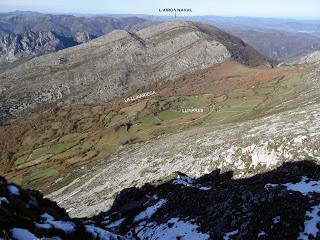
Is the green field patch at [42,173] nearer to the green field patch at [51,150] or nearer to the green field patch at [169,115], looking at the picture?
the green field patch at [51,150]

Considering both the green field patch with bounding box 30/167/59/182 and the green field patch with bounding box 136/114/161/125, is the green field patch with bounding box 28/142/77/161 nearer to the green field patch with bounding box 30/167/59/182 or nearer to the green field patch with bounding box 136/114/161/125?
the green field patch with bounding box 30/167/59/182

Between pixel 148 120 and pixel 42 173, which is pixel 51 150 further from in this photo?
pixel 148 120

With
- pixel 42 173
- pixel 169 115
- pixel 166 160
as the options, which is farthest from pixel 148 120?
pixel 166 160

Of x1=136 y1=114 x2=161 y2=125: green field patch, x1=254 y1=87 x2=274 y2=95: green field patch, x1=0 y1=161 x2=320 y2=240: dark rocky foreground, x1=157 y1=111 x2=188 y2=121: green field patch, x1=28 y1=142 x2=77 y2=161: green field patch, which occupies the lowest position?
x1=28 y1=142 x2=77 y2=161: green field patch

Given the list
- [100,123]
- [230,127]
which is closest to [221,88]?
[100,123]

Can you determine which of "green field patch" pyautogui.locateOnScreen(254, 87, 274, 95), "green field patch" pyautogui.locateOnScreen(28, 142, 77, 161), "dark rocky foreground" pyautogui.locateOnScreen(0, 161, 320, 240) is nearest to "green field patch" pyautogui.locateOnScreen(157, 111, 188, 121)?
"green field patch" pyautogui.locateOnScreen(254, 87, 274, 95)

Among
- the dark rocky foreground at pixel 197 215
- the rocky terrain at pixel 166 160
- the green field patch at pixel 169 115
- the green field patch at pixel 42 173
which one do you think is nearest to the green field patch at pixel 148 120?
the rocky terrain at pixel 166 160

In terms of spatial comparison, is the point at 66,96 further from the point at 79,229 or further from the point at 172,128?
the point at 79,229

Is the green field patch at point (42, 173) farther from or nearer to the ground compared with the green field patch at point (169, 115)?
nearer to the ground
